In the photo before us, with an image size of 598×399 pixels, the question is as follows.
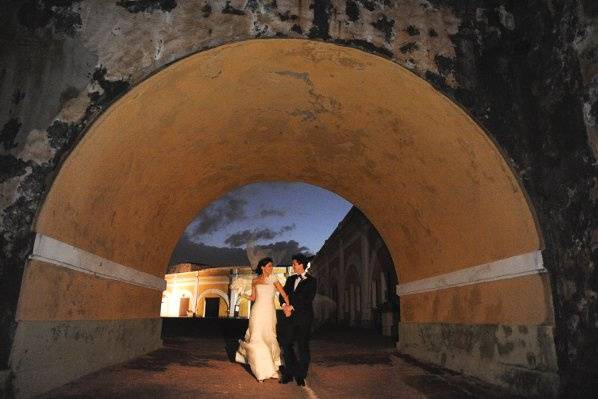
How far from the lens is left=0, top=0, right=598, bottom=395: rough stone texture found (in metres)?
3.42

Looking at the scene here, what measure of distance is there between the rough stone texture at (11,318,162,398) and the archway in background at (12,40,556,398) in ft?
0.08

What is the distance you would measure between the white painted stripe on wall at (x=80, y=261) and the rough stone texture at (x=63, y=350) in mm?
541

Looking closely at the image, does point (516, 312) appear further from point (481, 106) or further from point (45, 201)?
point (45, 201)

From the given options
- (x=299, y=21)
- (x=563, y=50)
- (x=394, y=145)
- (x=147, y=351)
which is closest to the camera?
(x=563, y=50)

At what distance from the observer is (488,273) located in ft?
15.1

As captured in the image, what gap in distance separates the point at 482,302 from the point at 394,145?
7.18 feet

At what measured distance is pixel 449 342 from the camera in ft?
18.4

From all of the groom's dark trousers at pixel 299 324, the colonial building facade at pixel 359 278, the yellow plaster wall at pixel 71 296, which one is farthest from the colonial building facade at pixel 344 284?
the groom's dark trousers at pixel 299 324

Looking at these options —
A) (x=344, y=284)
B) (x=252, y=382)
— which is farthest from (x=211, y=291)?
(x=252, y=382)

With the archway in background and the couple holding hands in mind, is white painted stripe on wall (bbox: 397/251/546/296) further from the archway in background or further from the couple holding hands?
the couple holding hands

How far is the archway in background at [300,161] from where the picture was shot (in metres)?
3.88

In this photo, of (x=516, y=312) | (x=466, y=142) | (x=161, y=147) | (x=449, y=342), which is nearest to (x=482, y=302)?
(x=516, y=312)

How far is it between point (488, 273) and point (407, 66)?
245 cm

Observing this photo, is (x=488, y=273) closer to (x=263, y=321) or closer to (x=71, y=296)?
(x=263, y=321)
